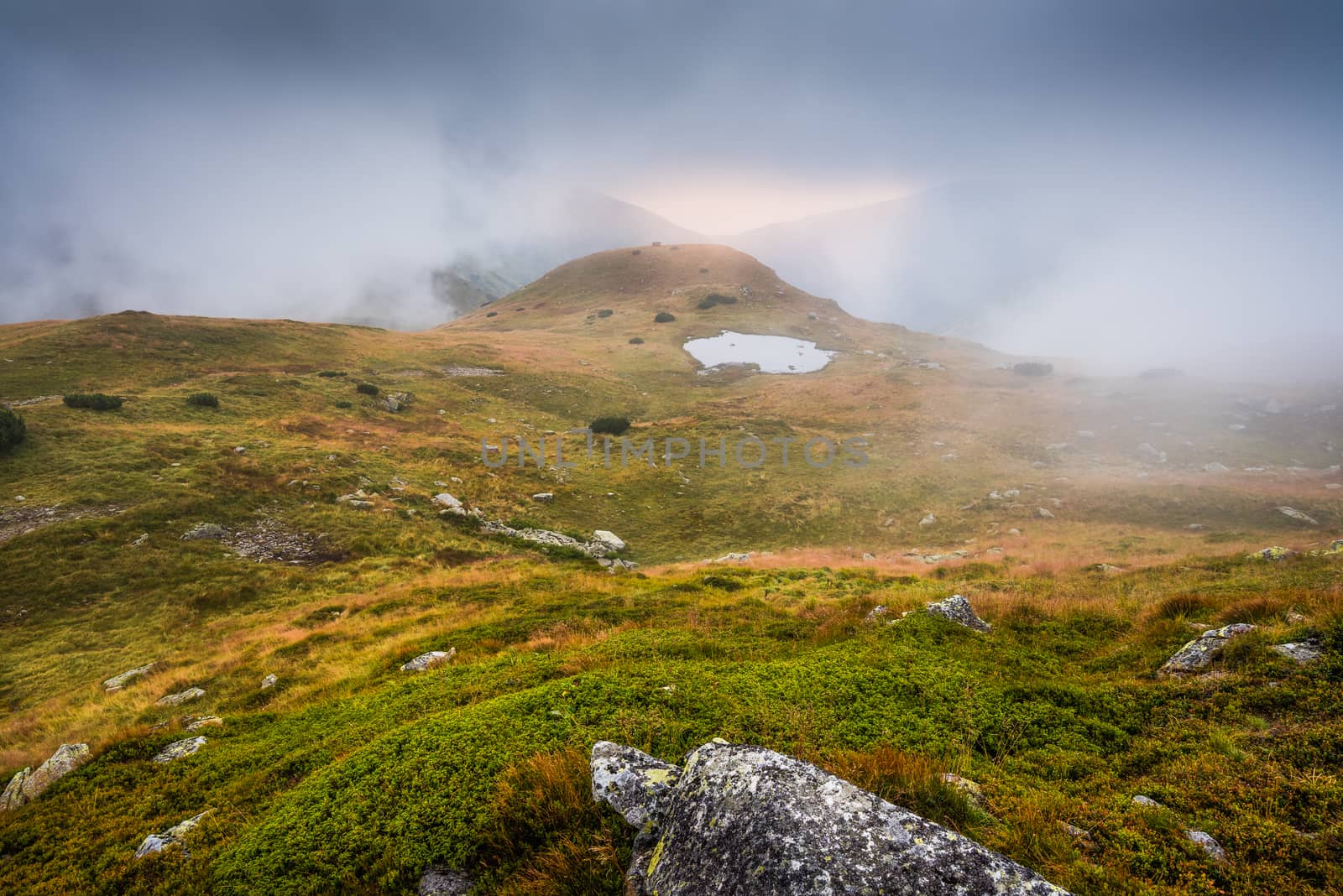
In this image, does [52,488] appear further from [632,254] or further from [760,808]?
[632,254]

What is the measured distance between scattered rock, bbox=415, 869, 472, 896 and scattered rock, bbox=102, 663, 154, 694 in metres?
13.6

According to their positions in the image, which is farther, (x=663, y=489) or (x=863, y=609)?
(x=663, y=489)

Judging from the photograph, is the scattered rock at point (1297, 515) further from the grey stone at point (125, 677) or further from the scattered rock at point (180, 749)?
the grey stone at point (125, 677)

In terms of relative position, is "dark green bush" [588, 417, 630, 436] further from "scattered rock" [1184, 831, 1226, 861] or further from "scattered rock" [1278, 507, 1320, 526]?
"scattered rock" [1278, 507, 1320, 526]

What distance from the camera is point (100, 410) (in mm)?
26078

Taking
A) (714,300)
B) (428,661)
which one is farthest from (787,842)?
(714,300)

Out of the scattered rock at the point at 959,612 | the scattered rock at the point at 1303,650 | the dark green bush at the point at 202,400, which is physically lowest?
the scattered rock at the point at 959,612

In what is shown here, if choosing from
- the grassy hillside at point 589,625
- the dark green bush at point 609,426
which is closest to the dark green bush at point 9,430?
the grassy hillside at point 589,625

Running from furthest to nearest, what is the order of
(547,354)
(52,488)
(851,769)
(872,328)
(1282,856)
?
(872,328)
(547,354)
(52,488)
(851,769)
(1282,856)

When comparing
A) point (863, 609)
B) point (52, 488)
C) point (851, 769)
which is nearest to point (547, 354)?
point (52, 488)

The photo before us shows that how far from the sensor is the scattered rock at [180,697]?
9.98 metres

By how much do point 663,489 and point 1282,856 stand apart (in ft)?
93.1

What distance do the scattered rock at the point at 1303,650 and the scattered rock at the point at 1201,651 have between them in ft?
1.56

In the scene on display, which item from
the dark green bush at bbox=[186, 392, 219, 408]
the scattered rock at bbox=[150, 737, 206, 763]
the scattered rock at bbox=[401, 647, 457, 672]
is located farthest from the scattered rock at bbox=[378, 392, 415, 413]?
the scattered rock at bbox=[150, 737, 206, 763]
